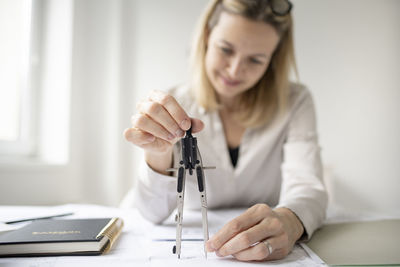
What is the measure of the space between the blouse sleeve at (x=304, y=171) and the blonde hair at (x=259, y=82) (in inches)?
3.4

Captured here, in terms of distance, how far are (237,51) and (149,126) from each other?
591mm

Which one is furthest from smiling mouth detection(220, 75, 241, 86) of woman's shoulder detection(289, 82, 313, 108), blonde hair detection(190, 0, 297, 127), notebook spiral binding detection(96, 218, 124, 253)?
notebook spiral binding detection(96, 218, 124, 253)

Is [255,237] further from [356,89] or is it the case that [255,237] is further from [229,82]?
[356,89]

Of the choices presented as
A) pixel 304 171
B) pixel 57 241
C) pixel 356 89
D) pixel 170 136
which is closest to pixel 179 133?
pixel 170 136

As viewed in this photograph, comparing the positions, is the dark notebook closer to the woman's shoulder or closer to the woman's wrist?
the woman's wrist

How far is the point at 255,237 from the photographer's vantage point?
57 centimetres

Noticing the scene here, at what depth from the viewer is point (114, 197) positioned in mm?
2100

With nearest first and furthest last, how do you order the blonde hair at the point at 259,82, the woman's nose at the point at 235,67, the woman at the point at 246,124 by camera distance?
the woman at the point at 246,124, the woman's nose at the point at 235,67, the blonde hair at the point at 259,82

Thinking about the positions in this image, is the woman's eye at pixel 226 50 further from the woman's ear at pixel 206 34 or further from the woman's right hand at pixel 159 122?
the woman's right hand at pixel 159 122

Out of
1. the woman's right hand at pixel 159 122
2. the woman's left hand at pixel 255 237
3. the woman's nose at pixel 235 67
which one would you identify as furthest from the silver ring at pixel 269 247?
the woman's nose at pixel 235 67

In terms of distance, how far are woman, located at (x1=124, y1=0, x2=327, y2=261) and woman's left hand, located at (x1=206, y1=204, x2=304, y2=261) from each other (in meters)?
0.11

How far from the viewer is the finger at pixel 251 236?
1.80 feet

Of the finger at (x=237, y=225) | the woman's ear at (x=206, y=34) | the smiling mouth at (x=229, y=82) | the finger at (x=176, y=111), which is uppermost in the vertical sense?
the woman's ear at (x=206, y=34)

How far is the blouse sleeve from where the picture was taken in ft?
2.50
